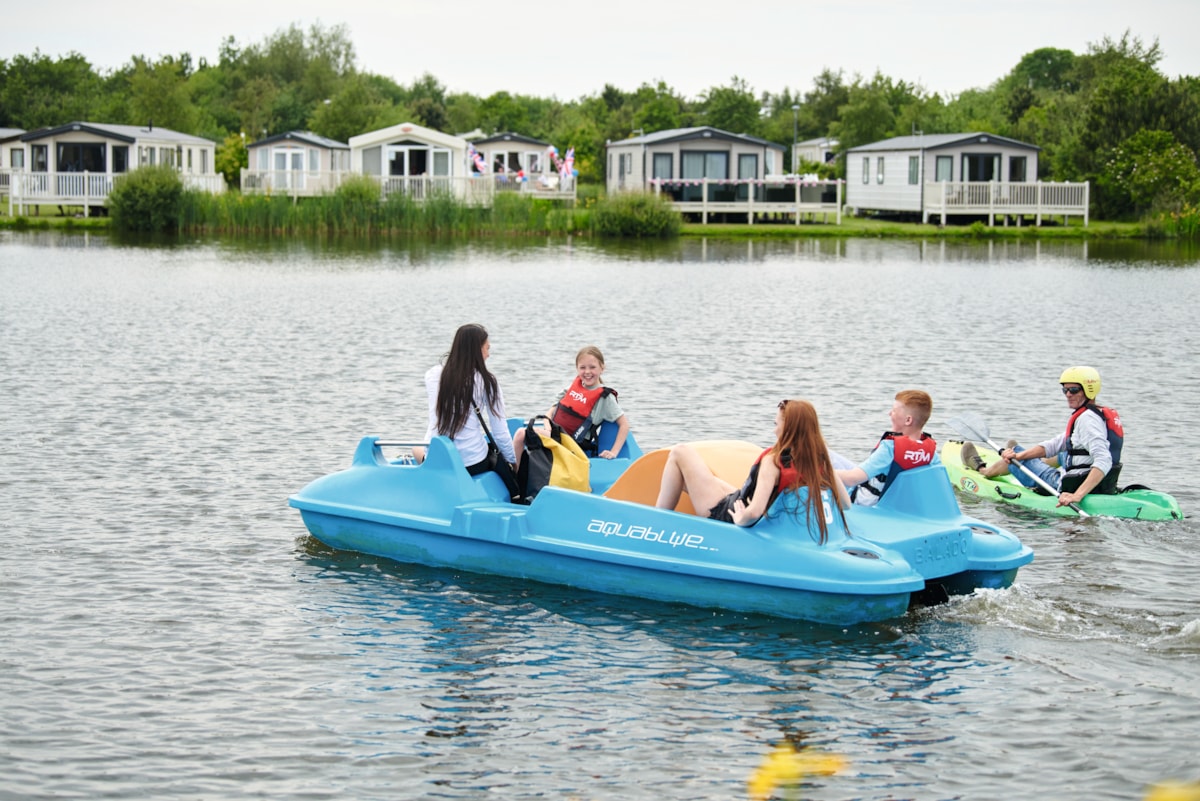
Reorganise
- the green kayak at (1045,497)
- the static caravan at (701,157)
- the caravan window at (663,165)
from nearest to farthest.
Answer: the green kayak at (1045,497) < the static caravan at (701,157) < the caravan window at (663,165)

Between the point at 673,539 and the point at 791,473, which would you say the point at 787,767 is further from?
the point at 673,539

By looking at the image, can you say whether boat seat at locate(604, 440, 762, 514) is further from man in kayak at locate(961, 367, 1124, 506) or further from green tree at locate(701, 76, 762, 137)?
green tree at locate(701, 76, 762, 137)

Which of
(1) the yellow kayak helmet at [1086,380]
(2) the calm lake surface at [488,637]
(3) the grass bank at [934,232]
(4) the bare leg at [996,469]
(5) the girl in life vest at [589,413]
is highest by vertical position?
(3) the grass bank at [934,232]

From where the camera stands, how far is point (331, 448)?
14789 mm

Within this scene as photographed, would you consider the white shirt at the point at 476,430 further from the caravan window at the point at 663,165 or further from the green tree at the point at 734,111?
the green tree at the point at 734,111

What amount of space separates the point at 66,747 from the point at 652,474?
396cm

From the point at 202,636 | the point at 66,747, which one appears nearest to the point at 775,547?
the point at 202,636

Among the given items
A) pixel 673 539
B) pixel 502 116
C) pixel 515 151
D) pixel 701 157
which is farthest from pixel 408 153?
pixel 673 539

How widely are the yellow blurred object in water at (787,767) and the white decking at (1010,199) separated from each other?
48.4m

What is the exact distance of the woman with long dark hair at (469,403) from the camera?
1040cm

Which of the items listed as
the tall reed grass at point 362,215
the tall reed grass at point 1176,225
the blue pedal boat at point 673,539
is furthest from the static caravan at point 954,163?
the blue pedal boat at point 673,539

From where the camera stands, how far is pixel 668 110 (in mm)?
80312

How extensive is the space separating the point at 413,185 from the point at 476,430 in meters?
45.8

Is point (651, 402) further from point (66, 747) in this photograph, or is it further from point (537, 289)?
point (537, 289)
